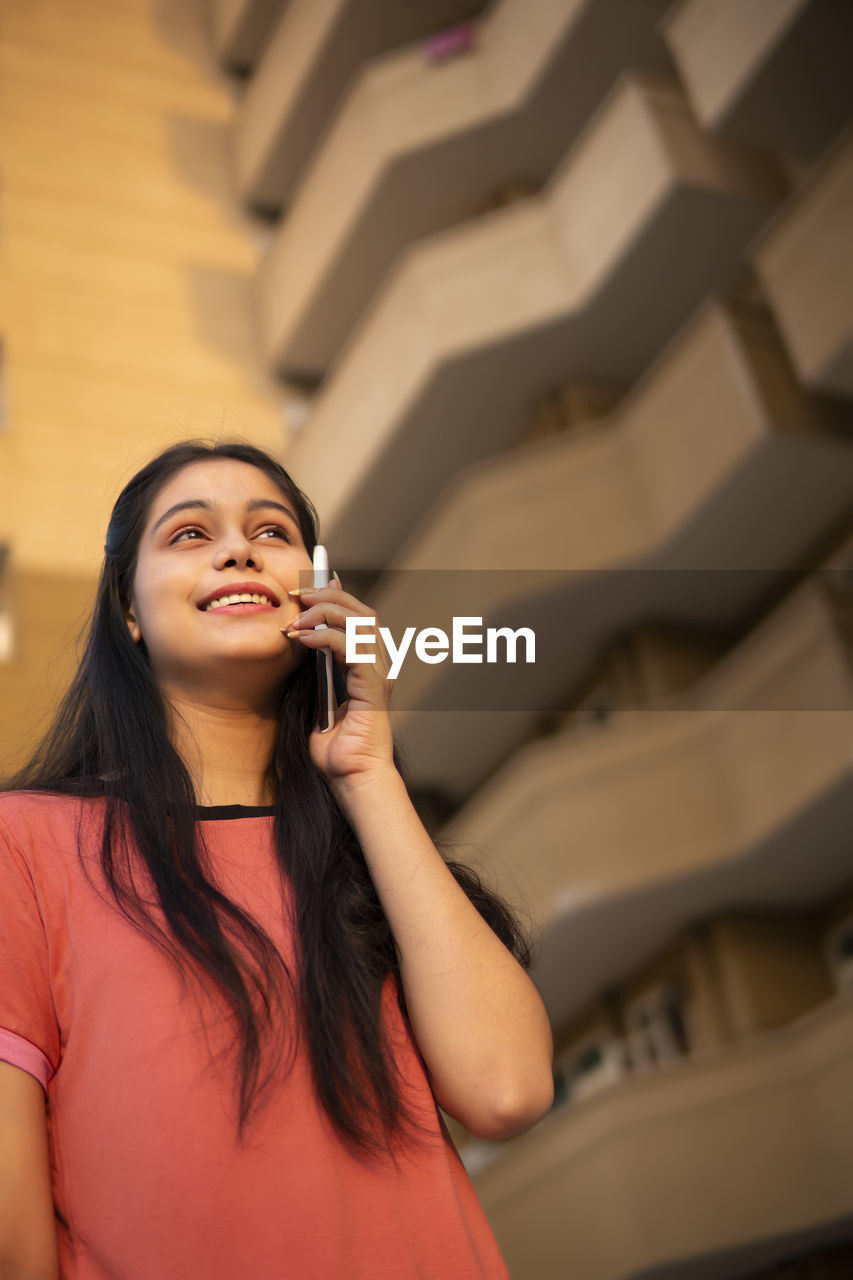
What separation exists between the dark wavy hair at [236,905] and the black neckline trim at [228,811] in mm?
21

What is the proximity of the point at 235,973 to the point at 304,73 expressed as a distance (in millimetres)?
16877

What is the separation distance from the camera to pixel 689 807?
12188 millimetres

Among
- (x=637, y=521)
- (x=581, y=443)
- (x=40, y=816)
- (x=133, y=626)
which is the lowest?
(x=637, y=521)

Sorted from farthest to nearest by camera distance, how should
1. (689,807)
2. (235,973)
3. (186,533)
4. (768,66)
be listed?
1. (689,807)
2. (768,66)
3. (186,533)
4. (235,973)

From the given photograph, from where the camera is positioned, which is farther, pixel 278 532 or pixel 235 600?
pixel 278 532

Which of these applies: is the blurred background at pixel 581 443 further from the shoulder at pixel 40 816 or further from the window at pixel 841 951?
the shoulder at pixel 40 816

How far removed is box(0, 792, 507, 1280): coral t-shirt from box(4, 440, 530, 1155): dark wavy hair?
35 millimetres

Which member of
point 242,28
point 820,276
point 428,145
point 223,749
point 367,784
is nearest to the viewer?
point 367,784

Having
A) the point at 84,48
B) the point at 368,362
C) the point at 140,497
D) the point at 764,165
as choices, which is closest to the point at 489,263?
the point at 368,362

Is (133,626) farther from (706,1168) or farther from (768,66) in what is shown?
(768,66)

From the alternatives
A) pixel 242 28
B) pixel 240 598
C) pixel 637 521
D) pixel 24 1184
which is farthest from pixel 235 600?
pixel 242 28

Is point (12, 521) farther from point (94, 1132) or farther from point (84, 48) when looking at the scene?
point (94, 1132)

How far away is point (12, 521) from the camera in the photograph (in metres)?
13.7

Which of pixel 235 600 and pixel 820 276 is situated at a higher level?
pixel 820 276
